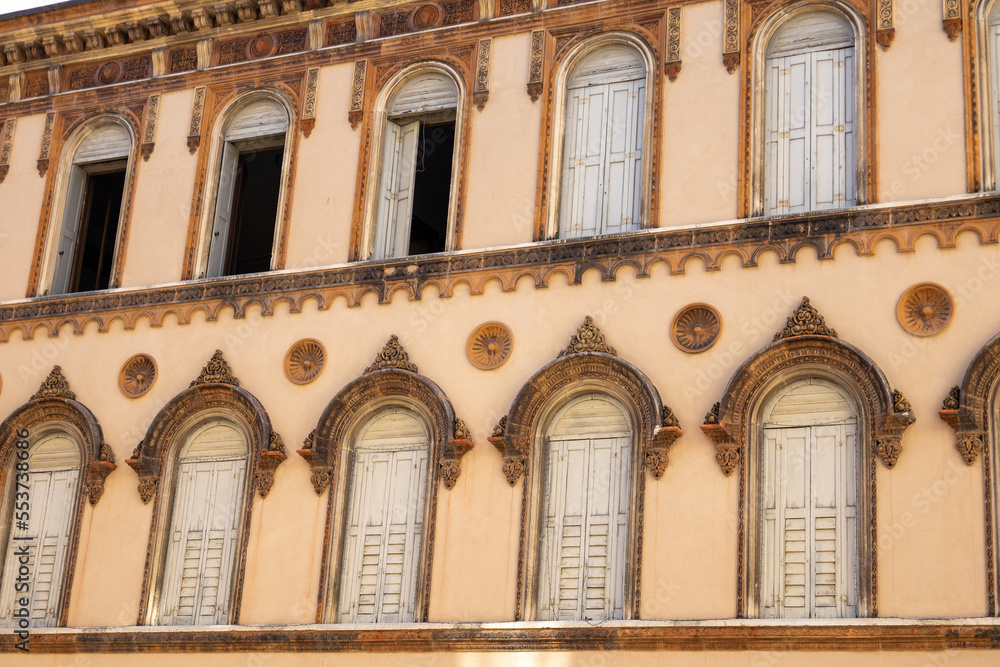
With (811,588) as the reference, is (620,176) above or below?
above

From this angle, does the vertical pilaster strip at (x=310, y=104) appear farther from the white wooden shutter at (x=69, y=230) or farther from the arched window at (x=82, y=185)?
the white wooden shutter at (x=69, y=230)

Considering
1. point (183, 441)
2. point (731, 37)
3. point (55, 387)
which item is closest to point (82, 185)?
point (55, 387)

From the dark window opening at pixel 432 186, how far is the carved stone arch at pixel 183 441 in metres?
3.41

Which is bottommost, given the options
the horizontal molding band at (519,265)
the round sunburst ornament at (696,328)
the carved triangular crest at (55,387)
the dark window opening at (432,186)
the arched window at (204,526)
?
the arched window at (204,526)

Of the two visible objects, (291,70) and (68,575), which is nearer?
(68,575)

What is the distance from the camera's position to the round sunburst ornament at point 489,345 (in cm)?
1784

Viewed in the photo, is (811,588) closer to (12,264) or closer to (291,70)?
(291,70)

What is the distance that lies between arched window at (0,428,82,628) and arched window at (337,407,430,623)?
4.18 metres

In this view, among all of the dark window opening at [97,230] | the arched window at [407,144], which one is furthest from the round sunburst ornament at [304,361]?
the dark window opening at [97,230]

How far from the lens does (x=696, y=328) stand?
1698cm

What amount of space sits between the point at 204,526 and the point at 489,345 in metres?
4.47

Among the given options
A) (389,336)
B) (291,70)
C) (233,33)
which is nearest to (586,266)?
(389,336)

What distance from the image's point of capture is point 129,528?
18.9m

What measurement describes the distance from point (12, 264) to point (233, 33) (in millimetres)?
4777
